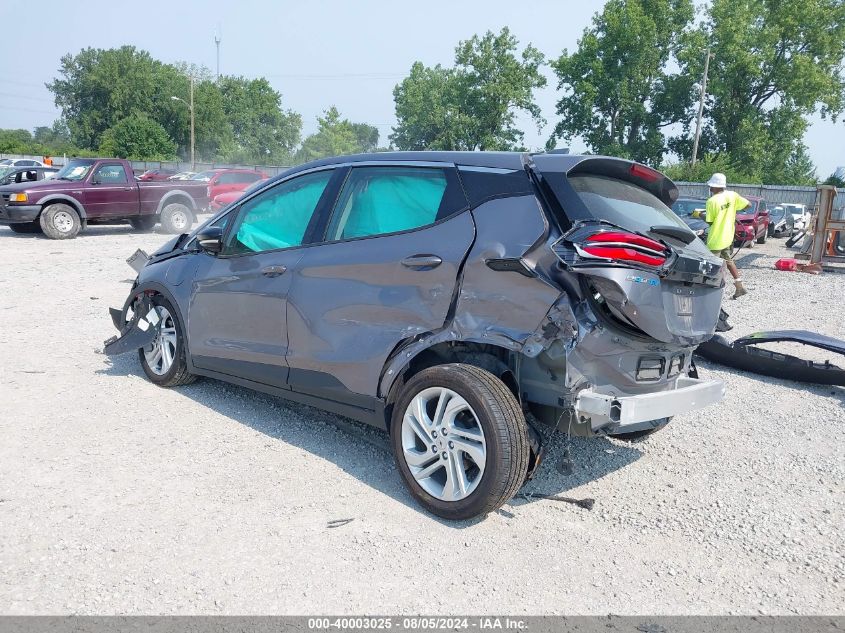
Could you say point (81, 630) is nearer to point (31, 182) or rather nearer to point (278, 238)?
point (278, 238)

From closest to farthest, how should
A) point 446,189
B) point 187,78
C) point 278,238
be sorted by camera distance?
point 446,189 < point 278,238 < point 187,78

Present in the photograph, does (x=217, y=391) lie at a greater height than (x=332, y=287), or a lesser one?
lesser

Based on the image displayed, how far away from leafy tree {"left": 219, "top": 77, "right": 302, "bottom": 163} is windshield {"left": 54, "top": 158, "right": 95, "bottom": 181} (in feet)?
252

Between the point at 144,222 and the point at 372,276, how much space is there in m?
16.1

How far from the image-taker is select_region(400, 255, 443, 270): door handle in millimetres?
3754

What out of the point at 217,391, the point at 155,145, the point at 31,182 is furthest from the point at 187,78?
the point at 217,391

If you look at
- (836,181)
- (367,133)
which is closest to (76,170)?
(836,181)

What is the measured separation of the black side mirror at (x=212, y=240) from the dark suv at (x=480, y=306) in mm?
501

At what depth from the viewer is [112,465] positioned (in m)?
4.18

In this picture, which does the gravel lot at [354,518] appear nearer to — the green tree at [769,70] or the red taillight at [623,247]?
the red taillight at [623,247]

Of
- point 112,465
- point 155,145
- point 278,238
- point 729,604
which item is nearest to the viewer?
point 729,604

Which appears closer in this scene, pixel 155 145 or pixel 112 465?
pixel 112 465

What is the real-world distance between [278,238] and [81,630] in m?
2.66

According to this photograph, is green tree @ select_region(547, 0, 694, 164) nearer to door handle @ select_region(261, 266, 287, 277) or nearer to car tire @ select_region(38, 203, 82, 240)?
car tire @ select_region(38, 203, 82, 240)
